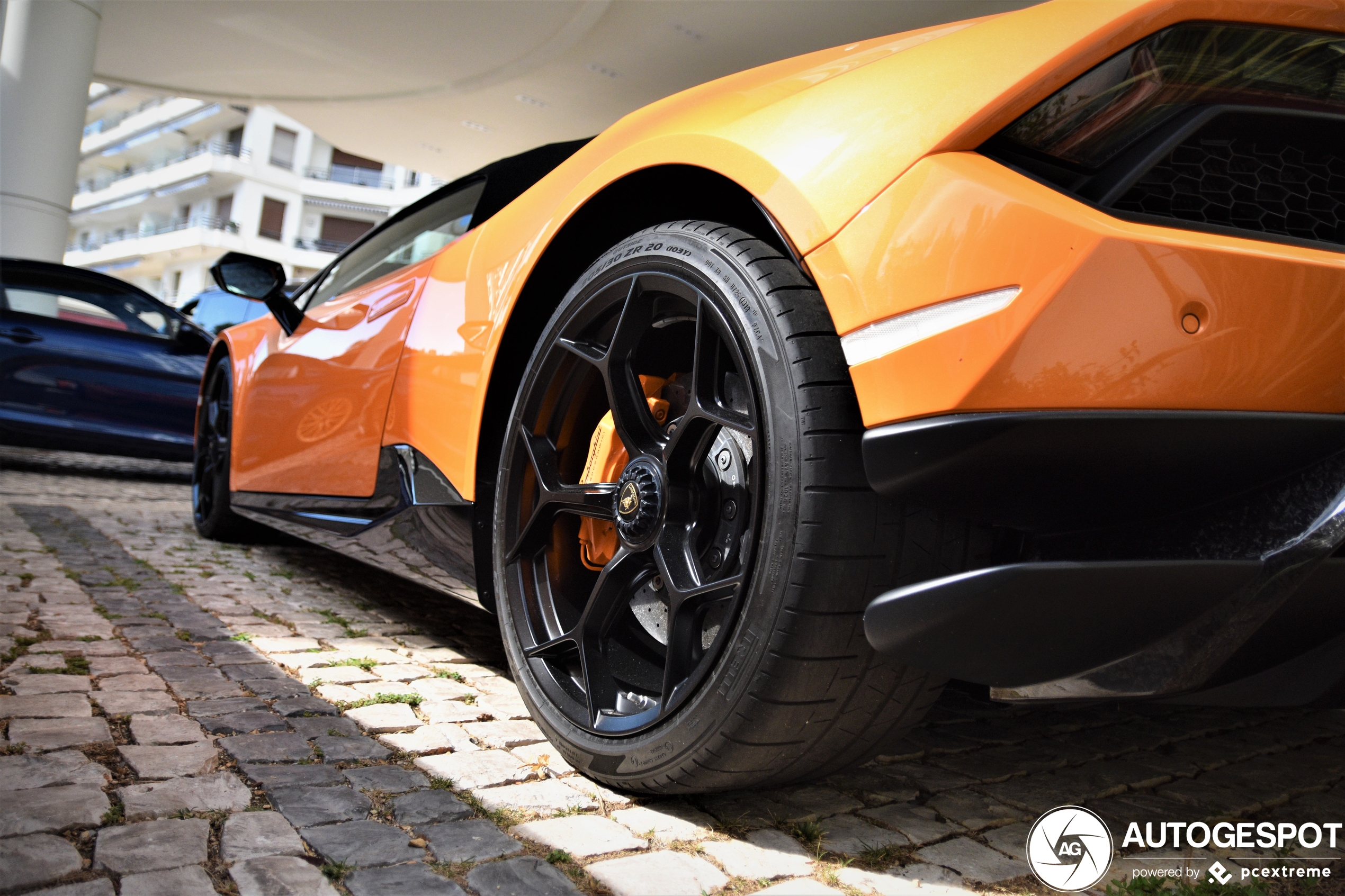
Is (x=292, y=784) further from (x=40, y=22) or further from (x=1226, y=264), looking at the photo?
(x=40, y=22)

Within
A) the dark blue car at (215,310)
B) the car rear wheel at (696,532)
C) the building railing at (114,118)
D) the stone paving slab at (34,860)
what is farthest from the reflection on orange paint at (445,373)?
the building railing at (114,118)

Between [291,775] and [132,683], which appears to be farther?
[132,683]

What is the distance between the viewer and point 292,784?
5.15ft

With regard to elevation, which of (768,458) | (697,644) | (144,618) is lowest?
(144,618)

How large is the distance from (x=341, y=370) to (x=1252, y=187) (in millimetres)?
2301

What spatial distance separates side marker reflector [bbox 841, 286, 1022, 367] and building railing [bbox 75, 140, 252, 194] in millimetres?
54067

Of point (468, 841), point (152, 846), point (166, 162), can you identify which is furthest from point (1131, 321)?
point (166, 162)

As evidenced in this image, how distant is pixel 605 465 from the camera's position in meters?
1.79

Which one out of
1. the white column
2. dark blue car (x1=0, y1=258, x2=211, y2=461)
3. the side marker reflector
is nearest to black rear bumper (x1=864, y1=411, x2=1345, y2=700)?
the side marker reflector

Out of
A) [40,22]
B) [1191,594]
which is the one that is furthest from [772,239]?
[40,22]

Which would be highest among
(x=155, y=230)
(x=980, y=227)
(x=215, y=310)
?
(x=155, y=230)

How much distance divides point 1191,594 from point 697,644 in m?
0.70

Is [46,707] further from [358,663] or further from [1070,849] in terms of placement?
[1070,849]

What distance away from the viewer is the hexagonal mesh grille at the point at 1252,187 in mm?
1205
